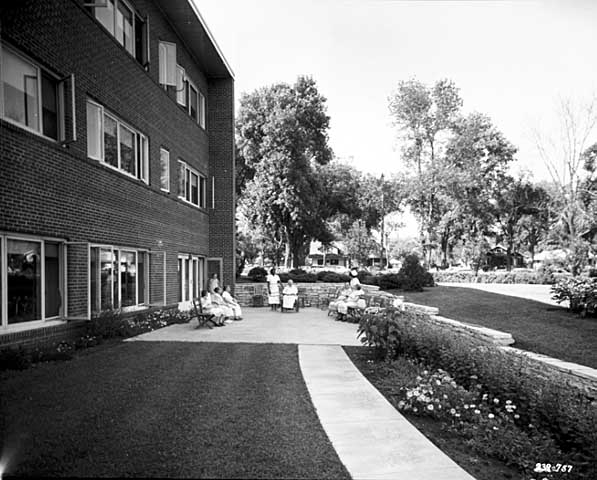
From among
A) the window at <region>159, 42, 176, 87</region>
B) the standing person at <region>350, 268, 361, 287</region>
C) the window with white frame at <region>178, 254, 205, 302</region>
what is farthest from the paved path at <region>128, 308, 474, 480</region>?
the window at <region>159, 42, 176, 87</region>

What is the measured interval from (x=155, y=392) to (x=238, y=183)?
28959 mm

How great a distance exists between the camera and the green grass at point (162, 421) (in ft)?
11.8

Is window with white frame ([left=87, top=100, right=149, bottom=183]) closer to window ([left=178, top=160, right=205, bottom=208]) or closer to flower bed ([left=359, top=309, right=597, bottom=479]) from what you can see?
window ([left=178, top=160, right=205, bottom=208])

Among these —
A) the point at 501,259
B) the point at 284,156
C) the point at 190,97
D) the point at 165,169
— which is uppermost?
the point at 190,97

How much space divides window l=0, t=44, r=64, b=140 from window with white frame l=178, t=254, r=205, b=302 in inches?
334

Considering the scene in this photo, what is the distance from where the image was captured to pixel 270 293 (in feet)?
61.7

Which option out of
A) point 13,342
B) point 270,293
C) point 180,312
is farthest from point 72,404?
point 270,293

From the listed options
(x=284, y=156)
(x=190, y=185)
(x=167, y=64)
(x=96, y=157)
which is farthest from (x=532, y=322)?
(x=284, y=156)

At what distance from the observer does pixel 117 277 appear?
457 inches

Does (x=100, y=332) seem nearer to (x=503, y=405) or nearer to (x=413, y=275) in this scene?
(x=503, y=405)

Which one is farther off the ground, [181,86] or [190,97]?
[190,97]

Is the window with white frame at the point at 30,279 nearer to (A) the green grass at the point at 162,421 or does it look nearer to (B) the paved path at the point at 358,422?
(A) the green grass at the point at 162,421

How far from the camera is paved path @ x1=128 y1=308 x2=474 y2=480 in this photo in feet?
12.3

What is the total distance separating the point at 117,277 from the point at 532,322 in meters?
9.90
